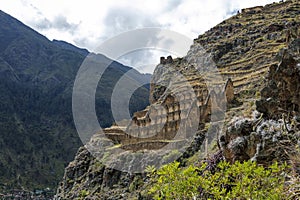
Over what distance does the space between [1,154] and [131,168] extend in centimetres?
14992

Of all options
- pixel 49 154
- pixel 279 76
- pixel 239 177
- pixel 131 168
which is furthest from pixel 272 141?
pixel 49 154

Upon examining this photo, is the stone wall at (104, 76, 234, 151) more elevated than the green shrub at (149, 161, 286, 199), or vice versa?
the stone wall at (104, 76, 234, 151)

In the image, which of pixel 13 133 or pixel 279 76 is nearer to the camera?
pixel 279 76

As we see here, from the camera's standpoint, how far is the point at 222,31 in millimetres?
111688

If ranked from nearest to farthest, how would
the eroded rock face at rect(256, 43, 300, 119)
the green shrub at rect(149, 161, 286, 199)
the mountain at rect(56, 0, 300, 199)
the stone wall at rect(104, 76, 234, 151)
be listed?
1. the green shrub at rect(149, 161, 286, 199)
2. the mountain at rect(56, 0, 300, 199)
3. the eroded rock face at rect(256, 43, 300, 119)
4. the stone wall at rect(104, 76, 234, 151)

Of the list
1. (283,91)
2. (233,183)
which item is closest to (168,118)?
(283,91)

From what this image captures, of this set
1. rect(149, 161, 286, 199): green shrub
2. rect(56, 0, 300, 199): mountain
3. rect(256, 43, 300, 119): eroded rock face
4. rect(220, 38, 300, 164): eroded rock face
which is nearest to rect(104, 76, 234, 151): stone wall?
rect(56, 0, 300, 199): mountain

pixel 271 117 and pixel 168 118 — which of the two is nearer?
pixel 271 117

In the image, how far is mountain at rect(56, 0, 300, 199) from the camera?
15203mm

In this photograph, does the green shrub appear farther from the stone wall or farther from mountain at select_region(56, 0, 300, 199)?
the stone wall

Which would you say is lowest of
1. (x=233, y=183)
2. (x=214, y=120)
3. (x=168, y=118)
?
(x=233, y=183)

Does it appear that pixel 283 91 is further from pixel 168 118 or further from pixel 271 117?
pixel 168 118

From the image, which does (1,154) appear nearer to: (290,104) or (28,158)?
(28,158)

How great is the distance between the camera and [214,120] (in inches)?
1580
